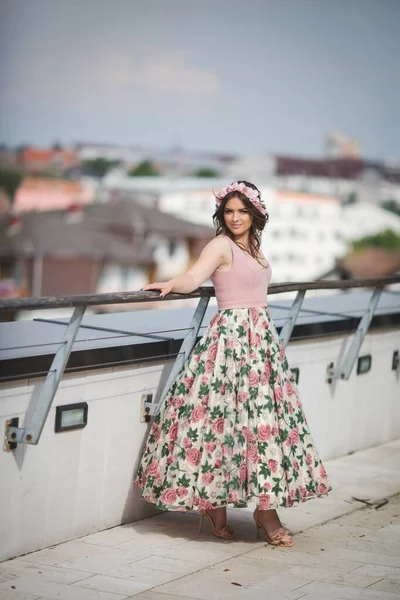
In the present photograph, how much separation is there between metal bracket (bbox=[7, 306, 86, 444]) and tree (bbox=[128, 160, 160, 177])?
4313 inches

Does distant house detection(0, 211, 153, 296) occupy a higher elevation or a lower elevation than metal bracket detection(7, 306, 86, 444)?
higher

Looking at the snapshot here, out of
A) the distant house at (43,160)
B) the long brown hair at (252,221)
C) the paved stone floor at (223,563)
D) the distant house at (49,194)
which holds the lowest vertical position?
the paved stone floor at (223,563)

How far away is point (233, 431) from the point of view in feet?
12.1

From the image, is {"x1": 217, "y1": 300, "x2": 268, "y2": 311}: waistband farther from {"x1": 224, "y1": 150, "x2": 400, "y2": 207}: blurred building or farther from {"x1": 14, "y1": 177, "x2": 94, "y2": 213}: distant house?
{"x1": 224, "y1": 150, "x2": 400, "y2": 207}: blurred building

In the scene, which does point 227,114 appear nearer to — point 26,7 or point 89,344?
point 26,7

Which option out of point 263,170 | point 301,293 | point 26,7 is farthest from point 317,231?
point 301,293

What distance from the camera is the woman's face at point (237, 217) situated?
3.77 meters

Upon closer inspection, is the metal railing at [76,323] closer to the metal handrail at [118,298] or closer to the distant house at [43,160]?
the metal handrail at [118,298]

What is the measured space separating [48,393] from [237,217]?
900 mm

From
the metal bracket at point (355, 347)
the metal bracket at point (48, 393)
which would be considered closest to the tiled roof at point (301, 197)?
the metal bracket at point (355, 347)

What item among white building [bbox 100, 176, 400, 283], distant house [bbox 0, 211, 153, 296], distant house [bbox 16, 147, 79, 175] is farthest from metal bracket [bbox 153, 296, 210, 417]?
white building [bbox 100, 176, 400, 283]

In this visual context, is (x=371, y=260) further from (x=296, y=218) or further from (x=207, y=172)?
(x=207, y=172)

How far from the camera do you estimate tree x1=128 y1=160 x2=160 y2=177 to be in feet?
368

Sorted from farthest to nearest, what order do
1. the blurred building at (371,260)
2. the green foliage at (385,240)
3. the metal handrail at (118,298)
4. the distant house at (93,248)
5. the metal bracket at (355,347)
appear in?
the blurred building at (371,260)
the green foliage at (385,240)
the distant house at (93,248)
the metal bracket at (355,347)
the metal handrail at (118,298)
